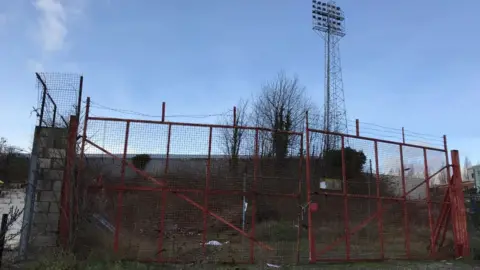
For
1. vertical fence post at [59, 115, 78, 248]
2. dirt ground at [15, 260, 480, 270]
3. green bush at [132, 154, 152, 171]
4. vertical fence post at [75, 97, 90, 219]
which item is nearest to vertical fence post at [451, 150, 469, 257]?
dirt ground at [15, 260, 480, 270]

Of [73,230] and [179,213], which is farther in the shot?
[179,213]

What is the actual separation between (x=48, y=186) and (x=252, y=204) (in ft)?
17.9

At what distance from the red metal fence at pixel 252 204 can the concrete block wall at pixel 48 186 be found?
0.82 m

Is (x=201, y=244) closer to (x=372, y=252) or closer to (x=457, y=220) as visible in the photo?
(x=372, y=252)

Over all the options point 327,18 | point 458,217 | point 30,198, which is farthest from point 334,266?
point 327,18

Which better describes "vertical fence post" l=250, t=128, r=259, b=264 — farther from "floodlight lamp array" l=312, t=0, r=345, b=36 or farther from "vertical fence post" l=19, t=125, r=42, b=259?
"floodlight lamp array" l=312, t=0, r=345, b=36

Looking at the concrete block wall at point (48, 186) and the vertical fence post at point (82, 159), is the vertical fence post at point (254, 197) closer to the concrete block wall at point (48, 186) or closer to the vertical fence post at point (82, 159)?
the vertical fence post at point (82, 159)

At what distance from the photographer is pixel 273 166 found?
444 inches

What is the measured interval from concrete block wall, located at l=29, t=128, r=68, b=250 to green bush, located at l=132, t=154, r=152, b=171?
189 cm

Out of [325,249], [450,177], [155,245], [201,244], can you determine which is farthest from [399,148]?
[155,245]

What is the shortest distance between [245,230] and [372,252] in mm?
4282

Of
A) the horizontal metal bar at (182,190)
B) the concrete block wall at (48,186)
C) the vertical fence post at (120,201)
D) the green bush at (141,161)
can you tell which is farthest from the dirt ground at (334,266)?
the green bush at (141,161)

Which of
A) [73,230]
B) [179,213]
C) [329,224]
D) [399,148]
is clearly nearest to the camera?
[73,230]

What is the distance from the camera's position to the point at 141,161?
10156 mm
